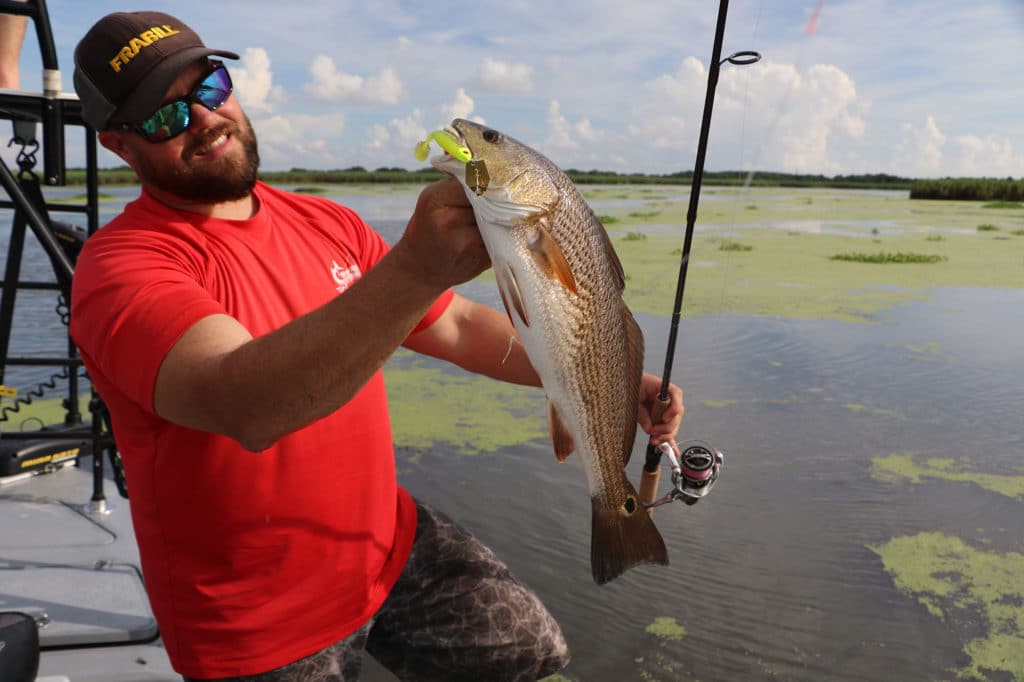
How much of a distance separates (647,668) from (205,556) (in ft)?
7.34

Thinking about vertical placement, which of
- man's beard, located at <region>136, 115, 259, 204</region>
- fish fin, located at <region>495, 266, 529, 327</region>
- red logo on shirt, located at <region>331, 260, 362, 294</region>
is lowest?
red logo on shirt, located at <region>331, 260, 362, 294</region>

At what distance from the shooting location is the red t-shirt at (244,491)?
186 cm

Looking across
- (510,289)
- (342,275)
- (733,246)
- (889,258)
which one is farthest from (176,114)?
(733,246)

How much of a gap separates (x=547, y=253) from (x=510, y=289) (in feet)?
0.35

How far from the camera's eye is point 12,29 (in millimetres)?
3305

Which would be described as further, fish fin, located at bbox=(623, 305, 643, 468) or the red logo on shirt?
the red logo on shirt

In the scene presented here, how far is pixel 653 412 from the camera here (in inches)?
94.3

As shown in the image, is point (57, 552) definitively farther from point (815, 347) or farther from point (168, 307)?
point (815, 347)

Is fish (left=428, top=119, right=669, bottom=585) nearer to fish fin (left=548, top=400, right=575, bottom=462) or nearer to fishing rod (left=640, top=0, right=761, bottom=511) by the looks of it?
fish fin (left=548, top=400, right=575, bottom=462)

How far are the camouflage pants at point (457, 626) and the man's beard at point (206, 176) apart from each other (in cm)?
120

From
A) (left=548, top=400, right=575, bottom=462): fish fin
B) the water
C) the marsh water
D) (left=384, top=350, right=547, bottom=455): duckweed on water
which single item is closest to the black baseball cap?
(left=548, top=400, right=575, bottom=462): fish fin

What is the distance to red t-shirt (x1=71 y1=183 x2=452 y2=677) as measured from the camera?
73.2 inches

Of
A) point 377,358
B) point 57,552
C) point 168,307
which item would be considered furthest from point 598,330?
point 57,552

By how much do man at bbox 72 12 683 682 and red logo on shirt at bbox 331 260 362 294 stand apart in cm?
1
